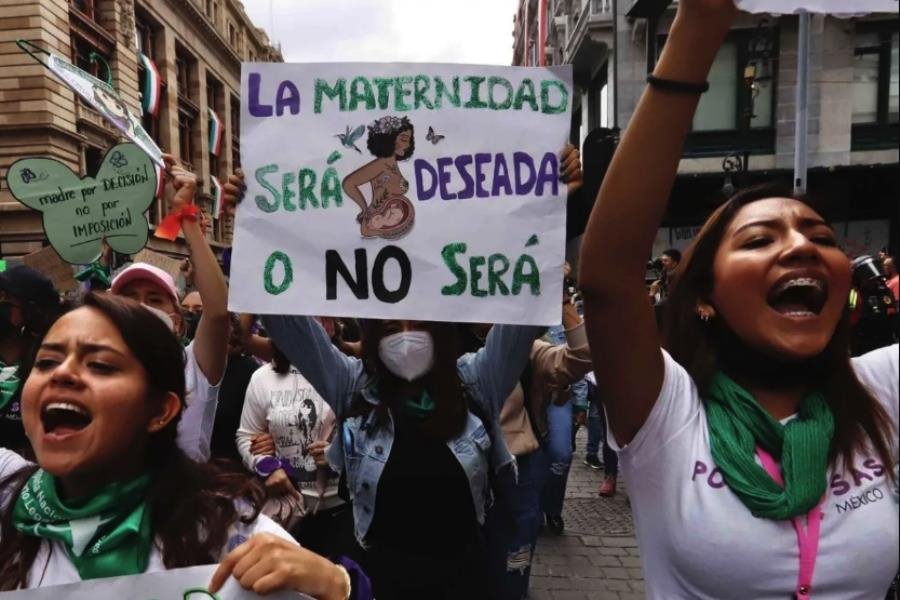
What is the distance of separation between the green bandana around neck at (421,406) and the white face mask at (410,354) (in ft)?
0.27

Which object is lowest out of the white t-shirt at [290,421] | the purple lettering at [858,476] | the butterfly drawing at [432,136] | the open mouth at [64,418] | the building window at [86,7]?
the white t-shirt at [290,421]

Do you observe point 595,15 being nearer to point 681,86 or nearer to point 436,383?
point 436,383

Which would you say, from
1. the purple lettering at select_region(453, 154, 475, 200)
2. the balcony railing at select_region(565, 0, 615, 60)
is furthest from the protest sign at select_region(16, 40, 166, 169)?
the balcony railing at select_region(565, 0, 615, 60)

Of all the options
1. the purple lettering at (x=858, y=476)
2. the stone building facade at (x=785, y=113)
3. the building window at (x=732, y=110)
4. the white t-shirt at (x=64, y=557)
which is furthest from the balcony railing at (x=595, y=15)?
the white t-shirt at (x=64, y=557)

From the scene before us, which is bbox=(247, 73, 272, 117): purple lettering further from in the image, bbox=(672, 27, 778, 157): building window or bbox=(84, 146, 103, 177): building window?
bbox=(84, 146, 103, 177): building window

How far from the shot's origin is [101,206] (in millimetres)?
4297

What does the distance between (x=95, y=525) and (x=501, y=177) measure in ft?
4.85

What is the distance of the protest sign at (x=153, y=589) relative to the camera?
53.4 inches

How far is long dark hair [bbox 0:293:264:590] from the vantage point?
1476mm

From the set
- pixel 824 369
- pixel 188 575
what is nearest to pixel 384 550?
pixel 188 575

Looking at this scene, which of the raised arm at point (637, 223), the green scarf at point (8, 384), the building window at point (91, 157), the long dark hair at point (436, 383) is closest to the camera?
the raised arm at point (637, 223)

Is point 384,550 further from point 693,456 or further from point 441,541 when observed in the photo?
point 693,456

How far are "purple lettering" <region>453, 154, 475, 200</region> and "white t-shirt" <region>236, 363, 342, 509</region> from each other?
175cm

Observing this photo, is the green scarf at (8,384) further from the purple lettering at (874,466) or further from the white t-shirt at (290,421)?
the purple lettering at (874,466)
